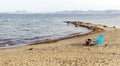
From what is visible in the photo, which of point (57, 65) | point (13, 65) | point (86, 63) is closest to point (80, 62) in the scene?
point (86, 63)

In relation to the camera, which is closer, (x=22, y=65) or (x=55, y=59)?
(x=22, y=65)

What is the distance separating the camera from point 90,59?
1281 cm

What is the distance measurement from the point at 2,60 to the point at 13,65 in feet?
5.35

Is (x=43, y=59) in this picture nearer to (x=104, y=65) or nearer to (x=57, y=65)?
(x=57, y=65)

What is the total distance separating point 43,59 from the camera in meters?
13.0

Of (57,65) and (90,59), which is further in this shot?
(90,59)

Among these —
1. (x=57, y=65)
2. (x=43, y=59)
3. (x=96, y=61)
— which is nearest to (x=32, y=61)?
(x=43, y=59)

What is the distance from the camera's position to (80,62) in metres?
12.0

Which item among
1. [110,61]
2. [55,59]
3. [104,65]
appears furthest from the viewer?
[55,59]

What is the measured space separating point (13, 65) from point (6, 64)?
0.54 meters

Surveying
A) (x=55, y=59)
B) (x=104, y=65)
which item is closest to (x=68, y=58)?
(x=55, y=59)

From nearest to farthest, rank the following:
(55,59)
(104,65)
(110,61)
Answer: (104,65), (110,61), (55,59)

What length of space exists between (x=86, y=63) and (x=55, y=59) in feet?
6.49

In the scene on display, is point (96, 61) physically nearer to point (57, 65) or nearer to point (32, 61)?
point (57, 65)
